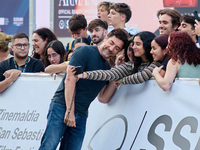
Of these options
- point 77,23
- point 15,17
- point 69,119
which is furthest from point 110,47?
point 15,17

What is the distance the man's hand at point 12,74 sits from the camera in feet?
18.8

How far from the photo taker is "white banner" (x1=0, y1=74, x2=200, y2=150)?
4.39 metres

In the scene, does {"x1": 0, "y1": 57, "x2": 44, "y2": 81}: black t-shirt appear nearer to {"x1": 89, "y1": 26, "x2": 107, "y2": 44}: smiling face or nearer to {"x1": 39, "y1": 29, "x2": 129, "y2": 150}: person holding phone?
{"x1": 89, "y1": 26, "x2": 107, "y2": 44}: smiling face

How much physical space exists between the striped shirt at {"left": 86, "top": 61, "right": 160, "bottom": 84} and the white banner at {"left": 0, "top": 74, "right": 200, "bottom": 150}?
0.16 m

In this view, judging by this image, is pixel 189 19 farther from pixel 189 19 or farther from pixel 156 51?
pixel 156 51

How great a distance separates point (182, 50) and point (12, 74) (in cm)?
248

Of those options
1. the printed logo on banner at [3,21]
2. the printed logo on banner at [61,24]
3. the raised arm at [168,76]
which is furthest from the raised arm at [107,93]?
the printed logo on banner at [3,21]

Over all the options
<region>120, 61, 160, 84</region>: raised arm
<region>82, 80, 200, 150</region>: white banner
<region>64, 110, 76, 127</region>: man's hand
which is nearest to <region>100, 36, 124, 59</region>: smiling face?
<region>120, 61, 160, 84</region>: raised arm

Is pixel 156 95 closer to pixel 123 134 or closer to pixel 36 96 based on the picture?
pixel 123 134

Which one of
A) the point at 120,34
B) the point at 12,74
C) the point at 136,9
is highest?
the point at 136,9

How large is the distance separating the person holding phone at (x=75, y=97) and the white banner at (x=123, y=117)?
48 centimetres

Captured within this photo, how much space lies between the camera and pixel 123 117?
4.93m

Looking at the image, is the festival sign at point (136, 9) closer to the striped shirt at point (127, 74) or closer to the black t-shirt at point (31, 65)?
the black t-shirt at point (31, 65)

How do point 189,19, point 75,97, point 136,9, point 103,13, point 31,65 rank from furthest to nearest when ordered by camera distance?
point 136,9 < point 103,13 < point 31,65 < point 189,19 < point 75,97
